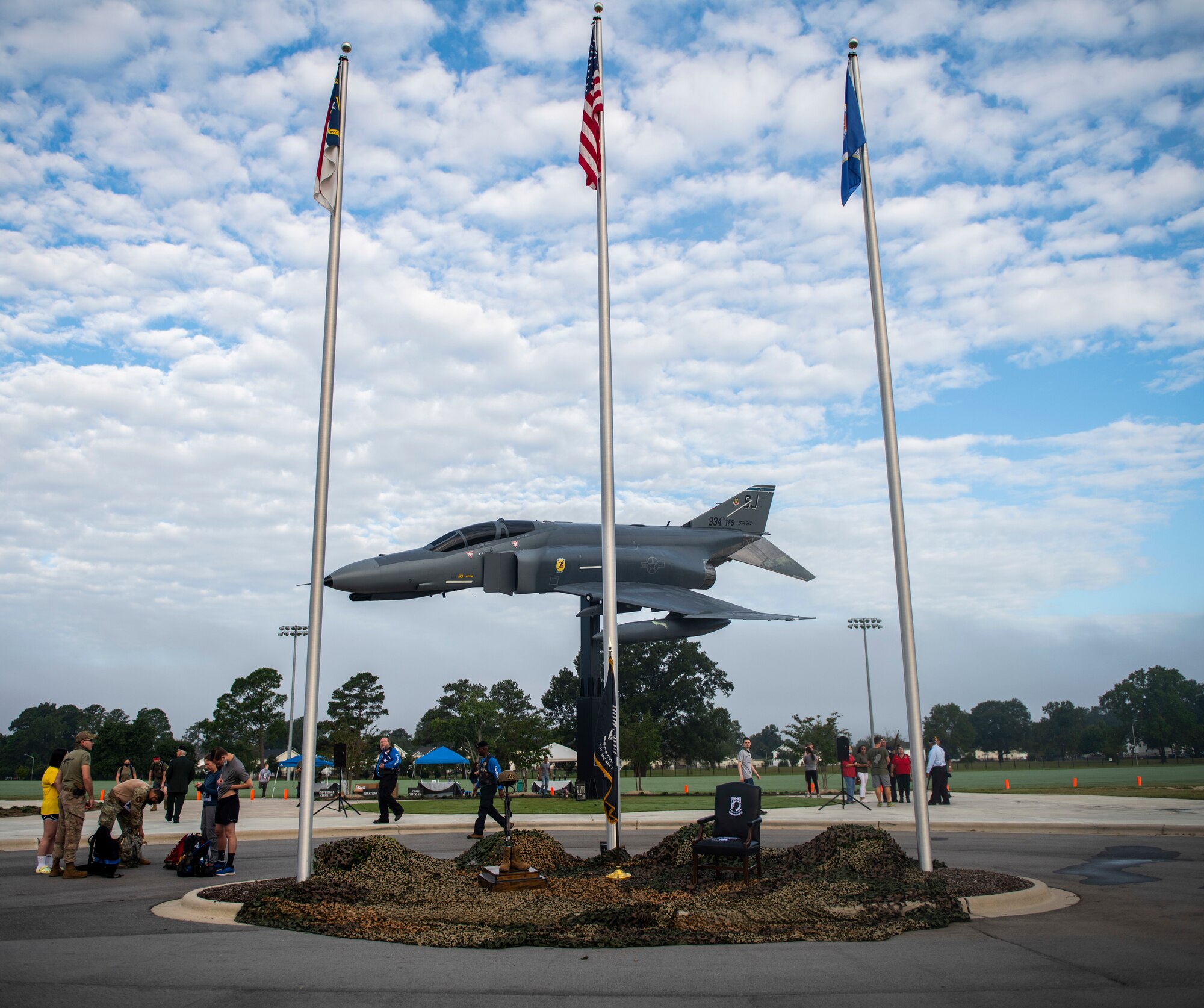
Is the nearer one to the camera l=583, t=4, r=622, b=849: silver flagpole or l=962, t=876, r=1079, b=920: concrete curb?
l=962, t=876, r=1079, b=920: concrete curb

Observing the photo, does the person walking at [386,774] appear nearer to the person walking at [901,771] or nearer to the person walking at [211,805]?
the person walking at [211,805]

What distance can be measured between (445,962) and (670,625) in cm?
1559

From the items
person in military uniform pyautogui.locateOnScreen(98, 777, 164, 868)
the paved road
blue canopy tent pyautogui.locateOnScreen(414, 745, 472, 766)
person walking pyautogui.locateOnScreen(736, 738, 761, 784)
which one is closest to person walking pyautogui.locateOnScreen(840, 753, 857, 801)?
person walking pyautogui.locateOnScreen(736, 738, 761, 784)

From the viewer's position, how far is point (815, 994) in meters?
5.58

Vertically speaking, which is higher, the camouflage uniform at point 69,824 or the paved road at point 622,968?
the camouflage uniform at point 69,824

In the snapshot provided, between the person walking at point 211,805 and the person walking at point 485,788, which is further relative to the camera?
the person walking at point 485,788

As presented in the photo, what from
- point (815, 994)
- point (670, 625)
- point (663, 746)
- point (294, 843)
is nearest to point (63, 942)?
point (815, 994)

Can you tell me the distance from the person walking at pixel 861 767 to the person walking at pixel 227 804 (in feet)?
55.2

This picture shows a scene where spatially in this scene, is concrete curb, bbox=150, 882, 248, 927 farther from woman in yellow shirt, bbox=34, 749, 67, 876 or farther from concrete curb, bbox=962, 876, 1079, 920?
concrete curb, bbox=962, 876, 1079, 920

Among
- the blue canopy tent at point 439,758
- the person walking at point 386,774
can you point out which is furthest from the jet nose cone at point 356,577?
the blue canopy tent at point 439,758

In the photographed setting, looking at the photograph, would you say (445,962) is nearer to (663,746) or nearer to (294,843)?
(294,843)

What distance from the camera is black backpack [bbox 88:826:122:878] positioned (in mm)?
11969

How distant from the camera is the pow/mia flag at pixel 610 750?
11477 millimetres

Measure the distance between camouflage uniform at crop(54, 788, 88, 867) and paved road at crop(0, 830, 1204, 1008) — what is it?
2.59 metres
